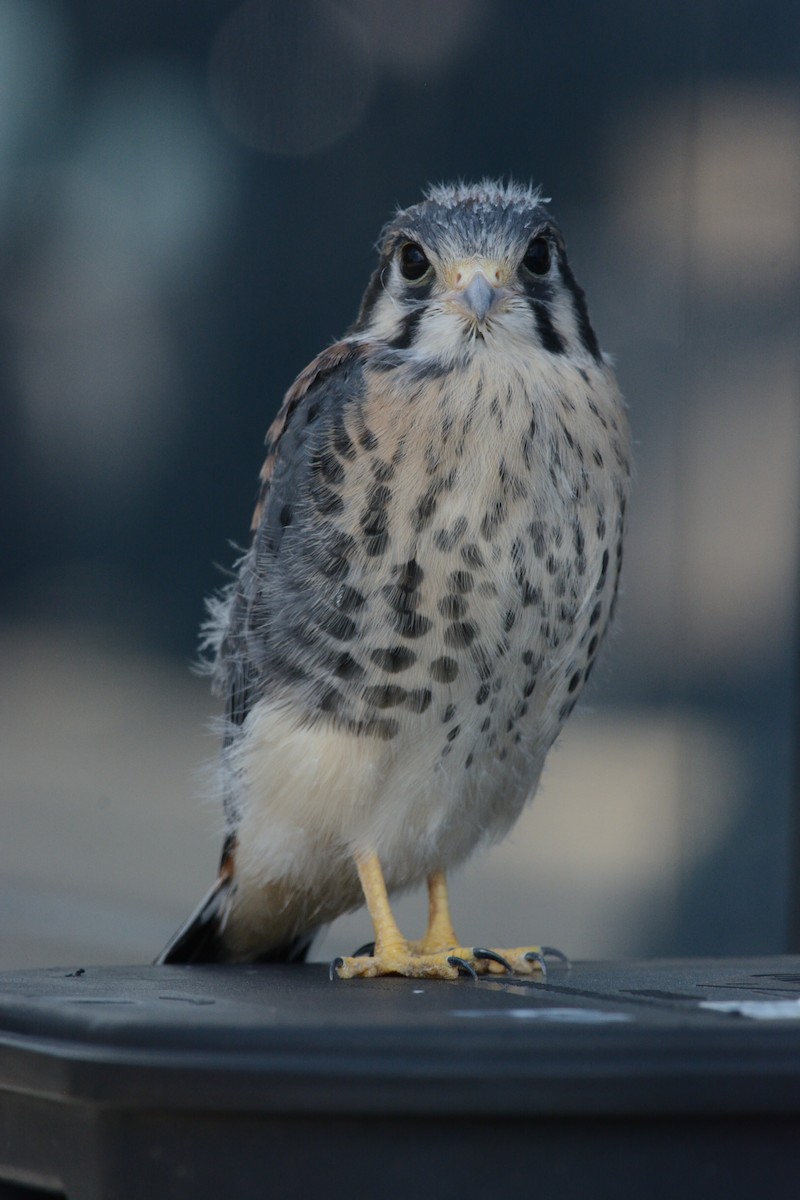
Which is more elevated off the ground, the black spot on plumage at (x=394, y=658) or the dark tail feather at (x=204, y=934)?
the black spot on plumage at (x=394, y=658)

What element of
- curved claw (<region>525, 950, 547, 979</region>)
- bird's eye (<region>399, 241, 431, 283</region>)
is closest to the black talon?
curved claw (<region>525, 950, 547, 979</region>)

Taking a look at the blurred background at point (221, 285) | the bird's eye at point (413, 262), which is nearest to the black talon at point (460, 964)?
the bird's eye at point (413, 262)

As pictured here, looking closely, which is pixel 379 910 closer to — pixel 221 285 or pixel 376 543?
pixel 376 543

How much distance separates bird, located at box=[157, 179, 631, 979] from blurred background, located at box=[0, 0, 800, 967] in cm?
108

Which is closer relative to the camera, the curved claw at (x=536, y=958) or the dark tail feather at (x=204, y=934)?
the curved claw at (x=536, y=958)

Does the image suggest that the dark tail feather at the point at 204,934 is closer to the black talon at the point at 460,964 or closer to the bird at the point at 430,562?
the bird at the point at 430,562

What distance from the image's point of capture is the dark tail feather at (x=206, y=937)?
226 centimetres

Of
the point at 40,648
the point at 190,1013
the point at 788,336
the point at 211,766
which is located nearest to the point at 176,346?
the point at 40,648

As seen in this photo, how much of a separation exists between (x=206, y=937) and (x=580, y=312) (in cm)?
111

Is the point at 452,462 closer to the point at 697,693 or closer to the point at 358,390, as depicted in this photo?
the point at 358,390

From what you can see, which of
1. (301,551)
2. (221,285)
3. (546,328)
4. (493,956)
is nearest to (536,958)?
(493,956)

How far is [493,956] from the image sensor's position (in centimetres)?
193

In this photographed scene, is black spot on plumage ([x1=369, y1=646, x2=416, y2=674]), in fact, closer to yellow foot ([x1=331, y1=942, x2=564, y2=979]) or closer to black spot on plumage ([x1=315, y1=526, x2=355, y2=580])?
Result: black spot on plumage ([x1=315, y1=526, x2=355, y2=580])

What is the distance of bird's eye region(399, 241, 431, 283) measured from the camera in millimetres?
1996
